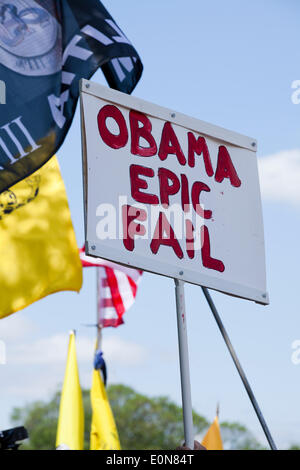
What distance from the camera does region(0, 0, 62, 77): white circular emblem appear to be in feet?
15.3

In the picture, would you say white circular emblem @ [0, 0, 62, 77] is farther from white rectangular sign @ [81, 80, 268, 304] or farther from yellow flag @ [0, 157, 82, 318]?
white rectangular sign @ [81, 80, 268, 304]

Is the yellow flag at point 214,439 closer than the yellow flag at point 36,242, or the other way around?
the yellow flag at point 36,242

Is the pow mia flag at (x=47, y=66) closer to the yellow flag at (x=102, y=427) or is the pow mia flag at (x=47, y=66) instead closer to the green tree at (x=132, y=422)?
the yellow flag at (x=102, y=427)

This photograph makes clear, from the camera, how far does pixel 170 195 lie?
9.84ft

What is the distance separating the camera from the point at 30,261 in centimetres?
602

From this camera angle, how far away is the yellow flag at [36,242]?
5.85 m

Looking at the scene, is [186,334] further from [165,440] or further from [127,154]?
[165,440]

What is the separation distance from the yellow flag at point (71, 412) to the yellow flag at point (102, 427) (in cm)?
52

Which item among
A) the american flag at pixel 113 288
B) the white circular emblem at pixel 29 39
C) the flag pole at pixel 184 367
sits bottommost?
the flag pole at pixel 184 367

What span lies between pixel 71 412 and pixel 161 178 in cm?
730

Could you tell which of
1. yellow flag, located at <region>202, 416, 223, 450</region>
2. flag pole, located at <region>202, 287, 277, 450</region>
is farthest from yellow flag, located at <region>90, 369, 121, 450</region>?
flag pole, located at <region>202, 287, 277, 450</region>

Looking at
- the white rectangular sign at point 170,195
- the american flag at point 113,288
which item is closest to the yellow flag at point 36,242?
the white rectangular sign at point 170,195

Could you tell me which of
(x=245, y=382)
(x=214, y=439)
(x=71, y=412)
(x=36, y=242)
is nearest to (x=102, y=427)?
(x=71, y=412)

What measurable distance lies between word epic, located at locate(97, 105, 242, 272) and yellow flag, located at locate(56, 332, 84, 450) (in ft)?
22.3
